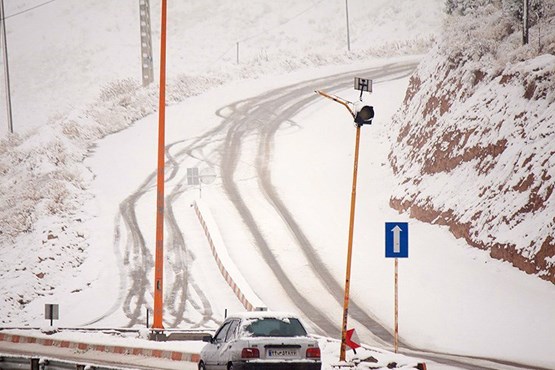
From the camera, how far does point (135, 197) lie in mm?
43844

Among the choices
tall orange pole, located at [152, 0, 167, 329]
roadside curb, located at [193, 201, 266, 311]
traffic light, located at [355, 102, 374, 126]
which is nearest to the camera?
traffic light, located at [355, 102, 374, 126]

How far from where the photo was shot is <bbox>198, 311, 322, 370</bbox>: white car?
14398 millimetres

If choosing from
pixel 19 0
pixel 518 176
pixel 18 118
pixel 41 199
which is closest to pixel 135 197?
pixel 41 199

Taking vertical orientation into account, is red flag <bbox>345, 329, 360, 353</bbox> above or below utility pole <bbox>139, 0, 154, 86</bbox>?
below

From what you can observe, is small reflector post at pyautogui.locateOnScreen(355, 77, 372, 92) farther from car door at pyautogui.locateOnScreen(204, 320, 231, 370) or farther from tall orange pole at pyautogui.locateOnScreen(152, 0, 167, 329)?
car door at pyautogui.locateOnScreen(204, 320, 231, 370)

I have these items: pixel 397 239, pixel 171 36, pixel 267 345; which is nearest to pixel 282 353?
pixel 267 345

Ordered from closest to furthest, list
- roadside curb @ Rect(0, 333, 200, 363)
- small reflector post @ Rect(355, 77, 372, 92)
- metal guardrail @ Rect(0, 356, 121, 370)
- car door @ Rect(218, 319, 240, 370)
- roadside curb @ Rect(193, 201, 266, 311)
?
car door @ Rect(218, 319, 240, 370) < metal guardrail @ Rect(0, 356, 121, 370) < small reflector post @ Rect(355, 77, 372, 92) < roadside curb @ Rect(0, 333, 200, 363) < roadside curb @ Rect(193, 201, 266, 311)

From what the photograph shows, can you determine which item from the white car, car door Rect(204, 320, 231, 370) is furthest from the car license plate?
car door Rect(204, 320, 231, 370)

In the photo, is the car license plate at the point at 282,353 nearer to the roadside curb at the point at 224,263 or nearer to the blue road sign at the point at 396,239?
the blue road sign at the point at 396,239

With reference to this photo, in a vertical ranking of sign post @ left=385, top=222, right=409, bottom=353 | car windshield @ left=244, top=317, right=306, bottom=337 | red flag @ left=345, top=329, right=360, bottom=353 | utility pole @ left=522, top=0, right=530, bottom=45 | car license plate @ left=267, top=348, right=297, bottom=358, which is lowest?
red flag @ left=345, top=329, right=360, bottom=353

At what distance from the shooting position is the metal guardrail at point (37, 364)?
14.8 meters

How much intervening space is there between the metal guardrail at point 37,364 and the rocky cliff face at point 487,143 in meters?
16.4

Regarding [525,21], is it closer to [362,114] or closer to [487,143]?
[487,143]

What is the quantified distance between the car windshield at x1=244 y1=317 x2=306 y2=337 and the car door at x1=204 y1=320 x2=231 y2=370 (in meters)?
0.73
